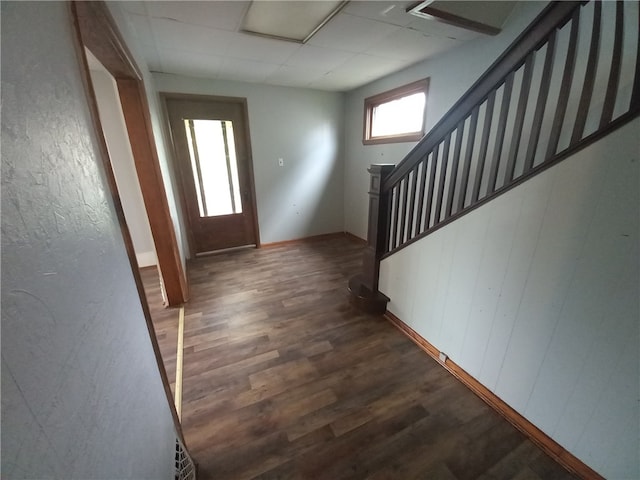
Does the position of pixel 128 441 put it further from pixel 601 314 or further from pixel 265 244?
pixel 265 244

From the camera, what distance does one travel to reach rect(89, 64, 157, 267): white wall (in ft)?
8.48

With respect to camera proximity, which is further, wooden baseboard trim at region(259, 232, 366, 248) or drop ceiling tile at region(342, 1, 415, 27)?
wooden baseboard trim at region(259, 232, 366, 248)

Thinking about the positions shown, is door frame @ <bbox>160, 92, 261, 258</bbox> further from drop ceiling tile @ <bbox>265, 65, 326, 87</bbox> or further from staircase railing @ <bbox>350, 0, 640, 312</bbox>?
staircase railing @ <bbox>350, 0, 640, 312</bbox>

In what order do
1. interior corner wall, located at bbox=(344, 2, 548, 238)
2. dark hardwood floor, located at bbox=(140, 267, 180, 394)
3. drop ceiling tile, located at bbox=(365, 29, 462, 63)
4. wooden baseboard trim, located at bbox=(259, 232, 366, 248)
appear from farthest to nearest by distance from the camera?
wooden baseboard trim, located at bbox=(259, 232, 366, 248)
drop ceiling tile, located at bbox=(365, 29, 462, 63)
interior corner wall, located at bbox=(344, 2, 548, 238)
dark hardwood floor, located at bbox=(140, 267, 180, 394)

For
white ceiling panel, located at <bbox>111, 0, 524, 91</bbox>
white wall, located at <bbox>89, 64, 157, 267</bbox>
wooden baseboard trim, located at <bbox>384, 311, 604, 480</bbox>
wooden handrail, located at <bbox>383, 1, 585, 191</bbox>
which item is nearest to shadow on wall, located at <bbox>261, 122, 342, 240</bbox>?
white ceiling panel, located at <bbox>111, 0, 524, 91</bbox>

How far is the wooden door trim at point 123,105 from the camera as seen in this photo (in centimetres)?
76

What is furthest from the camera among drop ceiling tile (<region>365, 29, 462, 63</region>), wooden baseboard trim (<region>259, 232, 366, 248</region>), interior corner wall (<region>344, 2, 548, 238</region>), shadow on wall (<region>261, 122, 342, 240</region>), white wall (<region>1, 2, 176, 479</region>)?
wooden baseboard trim (<region>259, 232, 366, 248</region>)

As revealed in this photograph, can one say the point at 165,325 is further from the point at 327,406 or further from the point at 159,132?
the point at 159,132

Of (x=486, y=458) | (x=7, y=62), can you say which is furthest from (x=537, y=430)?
(x=7, y=62)

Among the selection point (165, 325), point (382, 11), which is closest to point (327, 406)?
point (165, 325)

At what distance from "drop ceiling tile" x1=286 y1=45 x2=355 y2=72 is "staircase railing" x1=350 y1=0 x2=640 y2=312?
122 cm

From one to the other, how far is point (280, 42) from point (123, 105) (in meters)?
1.32

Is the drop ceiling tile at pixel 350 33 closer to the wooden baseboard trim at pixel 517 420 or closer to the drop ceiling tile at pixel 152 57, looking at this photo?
the drop ceiling tile at pixel 152 57

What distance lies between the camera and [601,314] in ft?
3.29
